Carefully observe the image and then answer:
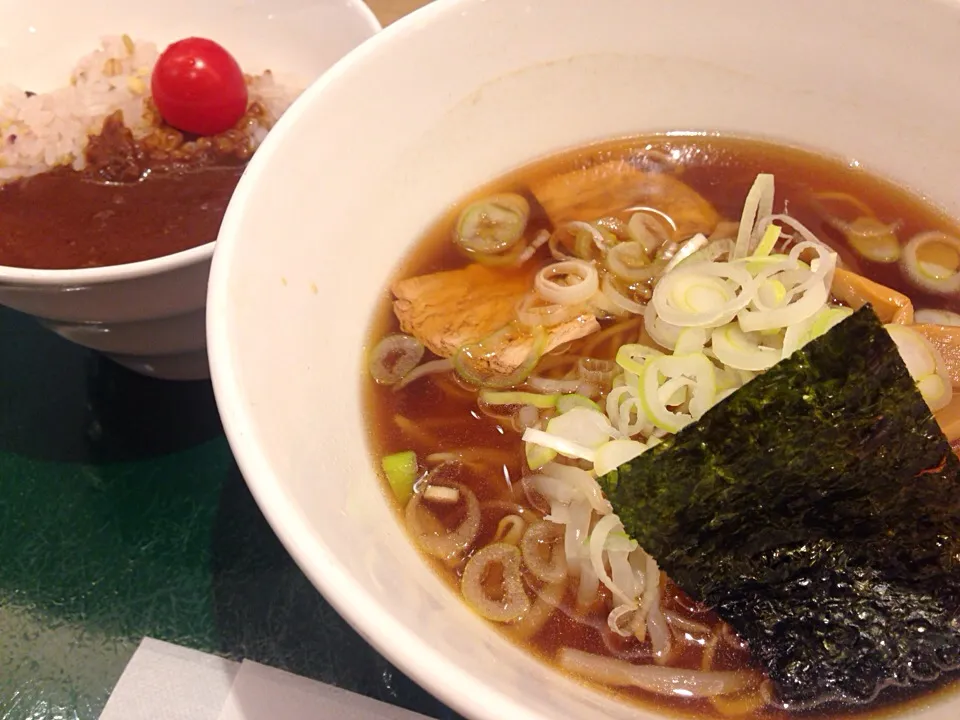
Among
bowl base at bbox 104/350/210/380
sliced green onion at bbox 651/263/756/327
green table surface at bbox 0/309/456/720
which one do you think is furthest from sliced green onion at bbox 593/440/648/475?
bowl base at bbox 104/350/210/380

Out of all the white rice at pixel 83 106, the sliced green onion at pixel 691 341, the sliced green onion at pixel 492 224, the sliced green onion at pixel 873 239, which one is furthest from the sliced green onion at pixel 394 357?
the sliced green onion at pixel 873 239

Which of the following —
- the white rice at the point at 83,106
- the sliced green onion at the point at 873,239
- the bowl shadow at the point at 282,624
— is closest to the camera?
the bowl shadow at the point at 282,624

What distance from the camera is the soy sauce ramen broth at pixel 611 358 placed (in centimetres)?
115

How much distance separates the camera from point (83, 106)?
6.50ft

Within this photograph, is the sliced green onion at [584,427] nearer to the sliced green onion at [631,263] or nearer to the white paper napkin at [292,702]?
the sliced green onion at [631,263]

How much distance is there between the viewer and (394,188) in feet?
4.79

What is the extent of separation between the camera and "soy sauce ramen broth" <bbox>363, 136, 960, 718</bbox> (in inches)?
45.2

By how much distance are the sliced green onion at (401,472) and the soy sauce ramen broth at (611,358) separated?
0.6 inches

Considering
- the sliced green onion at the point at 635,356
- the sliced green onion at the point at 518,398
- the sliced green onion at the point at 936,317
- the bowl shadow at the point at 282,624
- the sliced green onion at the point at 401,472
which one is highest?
the sliced green onion at the point at 635,356

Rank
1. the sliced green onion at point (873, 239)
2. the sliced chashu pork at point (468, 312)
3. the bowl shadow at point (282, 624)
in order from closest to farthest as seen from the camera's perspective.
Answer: the bowl shadow at point (282, 624) → the sliced chashu pork at point (468, 312) → the sliced green onion at point (873, 239)

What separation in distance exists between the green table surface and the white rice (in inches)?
18.4

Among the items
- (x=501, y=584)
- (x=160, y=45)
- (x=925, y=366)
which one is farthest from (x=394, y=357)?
(x=160, y=45)

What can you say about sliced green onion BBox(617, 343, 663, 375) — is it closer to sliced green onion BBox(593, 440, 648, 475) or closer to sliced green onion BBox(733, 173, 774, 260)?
sliced green onion BBox(593, 440, 648, 475)

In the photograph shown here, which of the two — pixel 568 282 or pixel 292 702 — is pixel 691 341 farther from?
pixel 292 702
